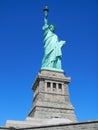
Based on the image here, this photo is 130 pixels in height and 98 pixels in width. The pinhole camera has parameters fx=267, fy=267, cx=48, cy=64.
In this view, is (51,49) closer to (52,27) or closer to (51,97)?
(52,27)

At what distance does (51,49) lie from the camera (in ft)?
138

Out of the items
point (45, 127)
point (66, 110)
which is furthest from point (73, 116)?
point (45, 127)

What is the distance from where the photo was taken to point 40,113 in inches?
1348

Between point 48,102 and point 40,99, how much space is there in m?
1.19

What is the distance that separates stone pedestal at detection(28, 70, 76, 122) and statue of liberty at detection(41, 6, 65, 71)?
66.9 inches

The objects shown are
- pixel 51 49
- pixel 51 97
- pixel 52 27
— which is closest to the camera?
pixel 51 97

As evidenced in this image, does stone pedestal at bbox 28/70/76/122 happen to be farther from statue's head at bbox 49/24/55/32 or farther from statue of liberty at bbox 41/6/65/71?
statue's head at bbox 49/24/55/32

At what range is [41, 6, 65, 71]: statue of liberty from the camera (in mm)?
41281

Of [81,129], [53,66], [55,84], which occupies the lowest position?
[81,129]

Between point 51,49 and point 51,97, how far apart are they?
8577mm

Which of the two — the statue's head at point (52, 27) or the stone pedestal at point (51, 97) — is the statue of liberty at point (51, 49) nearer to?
the statue's head at point (52, 27)

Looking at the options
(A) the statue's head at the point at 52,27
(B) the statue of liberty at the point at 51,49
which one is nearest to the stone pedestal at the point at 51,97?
(B) the statue of liberty at the point at 51,49

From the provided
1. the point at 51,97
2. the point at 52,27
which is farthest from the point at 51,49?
the point at 51,97

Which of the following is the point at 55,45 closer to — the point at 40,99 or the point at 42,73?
the point at 42,73
